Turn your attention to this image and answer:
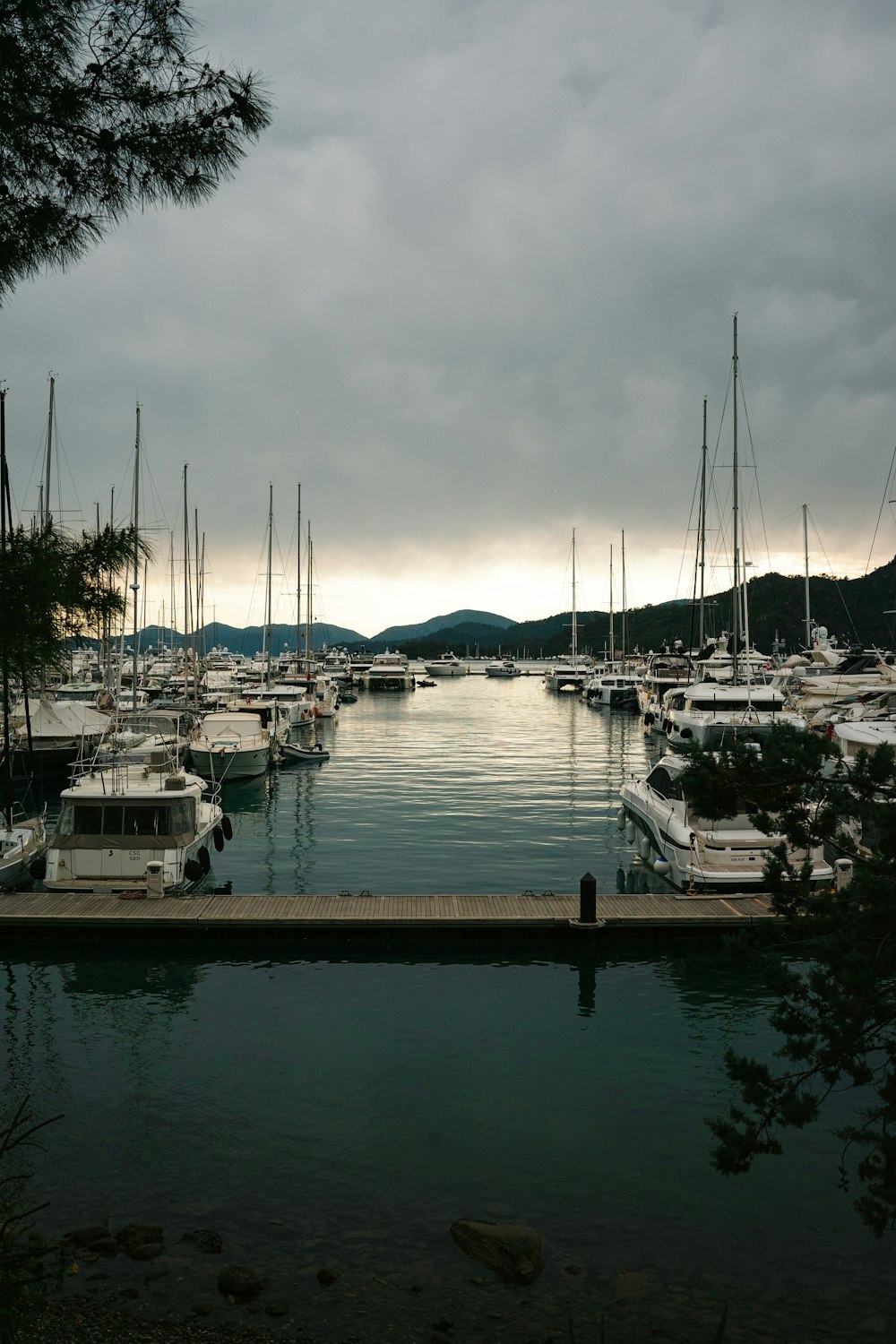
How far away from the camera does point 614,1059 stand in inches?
598

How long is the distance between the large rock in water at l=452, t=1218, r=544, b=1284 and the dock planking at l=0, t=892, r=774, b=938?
9.60 m

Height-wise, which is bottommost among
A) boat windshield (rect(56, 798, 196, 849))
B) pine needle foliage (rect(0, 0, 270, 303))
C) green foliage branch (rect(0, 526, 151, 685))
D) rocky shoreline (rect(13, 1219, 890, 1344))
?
rocky shoreline (rect(13, 1219, 890, 1344))

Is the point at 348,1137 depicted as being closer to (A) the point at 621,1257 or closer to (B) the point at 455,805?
(A) the point at 621,1257

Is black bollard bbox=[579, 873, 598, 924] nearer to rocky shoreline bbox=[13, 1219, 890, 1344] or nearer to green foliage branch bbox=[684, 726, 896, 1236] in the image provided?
rocky shoreline bbox=[13, 1219, 890, 1344]

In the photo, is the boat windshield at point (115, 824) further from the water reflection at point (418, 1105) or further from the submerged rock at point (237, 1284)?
the submerged rock at point (237, 1284)

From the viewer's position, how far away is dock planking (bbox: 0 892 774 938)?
1989 centimetres

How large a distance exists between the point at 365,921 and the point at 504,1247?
33.6 ft

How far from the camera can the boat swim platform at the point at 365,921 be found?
1989cm

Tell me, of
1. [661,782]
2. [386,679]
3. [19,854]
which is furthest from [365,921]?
[386,679]

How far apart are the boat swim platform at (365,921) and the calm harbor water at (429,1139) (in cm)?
41

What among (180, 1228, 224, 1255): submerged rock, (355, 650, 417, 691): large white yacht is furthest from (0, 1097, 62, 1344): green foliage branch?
(355, 650, 417, 691): large white yacht

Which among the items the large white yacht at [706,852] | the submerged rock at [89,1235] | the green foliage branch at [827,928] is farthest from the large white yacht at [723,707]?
the green foliage branch at [827,928]

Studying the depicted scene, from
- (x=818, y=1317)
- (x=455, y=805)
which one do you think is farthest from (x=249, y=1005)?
(x=455, y=805)

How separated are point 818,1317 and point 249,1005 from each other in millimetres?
10474
